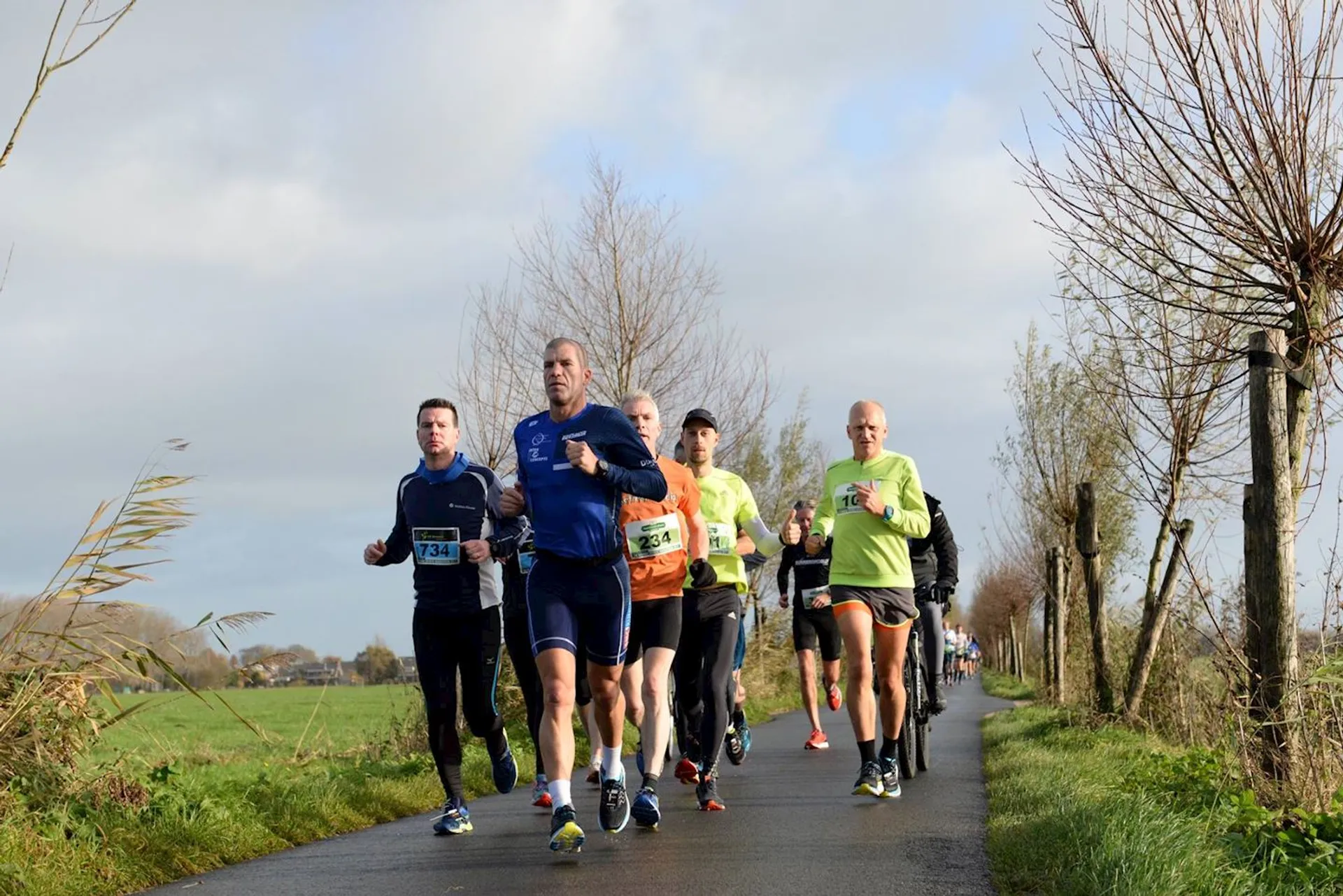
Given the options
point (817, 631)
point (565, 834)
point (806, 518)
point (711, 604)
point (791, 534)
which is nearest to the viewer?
point (565, 834)

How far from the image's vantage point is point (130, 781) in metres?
7.66

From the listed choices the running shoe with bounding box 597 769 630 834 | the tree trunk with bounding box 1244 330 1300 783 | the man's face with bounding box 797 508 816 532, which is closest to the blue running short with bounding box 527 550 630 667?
the running shoe with bounding box 597 769 630 834

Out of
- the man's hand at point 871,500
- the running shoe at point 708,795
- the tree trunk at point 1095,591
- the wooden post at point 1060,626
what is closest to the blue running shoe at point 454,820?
the running shoe at point 708,795

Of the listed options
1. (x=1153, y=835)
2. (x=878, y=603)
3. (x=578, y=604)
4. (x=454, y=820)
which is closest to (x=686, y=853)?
(x=578, y=604)

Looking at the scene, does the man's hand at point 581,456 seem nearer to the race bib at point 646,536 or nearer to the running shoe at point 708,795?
the race bib at point 646,536

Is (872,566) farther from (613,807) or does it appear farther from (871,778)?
(613,807)

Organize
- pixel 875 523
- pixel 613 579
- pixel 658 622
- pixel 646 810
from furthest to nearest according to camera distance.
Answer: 1. pixel 875 523
2. pixel 658 622
3. pixel 646 810
4. pixel 613 579

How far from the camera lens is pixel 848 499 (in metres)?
9.39

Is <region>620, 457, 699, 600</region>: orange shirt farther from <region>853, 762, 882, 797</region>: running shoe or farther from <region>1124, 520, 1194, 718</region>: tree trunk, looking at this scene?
<region>1124, 520, 1194, 718</region>: tree trunk

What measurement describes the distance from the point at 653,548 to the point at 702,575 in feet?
3.12

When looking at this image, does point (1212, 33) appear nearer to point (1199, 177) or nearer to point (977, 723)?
point (1199, 177)

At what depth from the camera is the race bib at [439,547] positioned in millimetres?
8188

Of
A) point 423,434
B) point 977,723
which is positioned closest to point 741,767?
point 423,434

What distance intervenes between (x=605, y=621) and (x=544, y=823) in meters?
1.68
